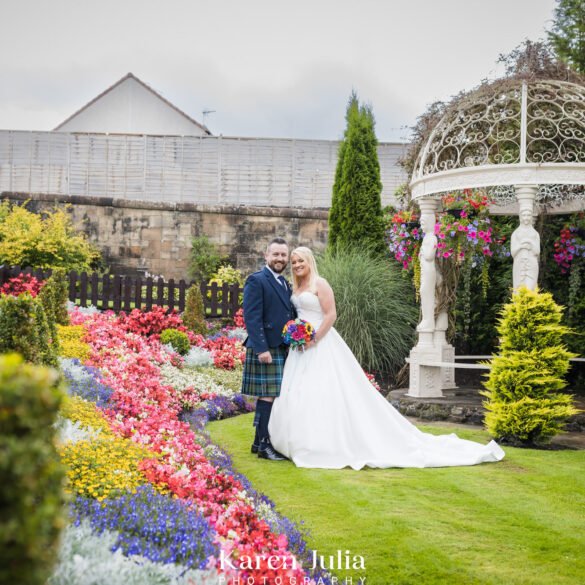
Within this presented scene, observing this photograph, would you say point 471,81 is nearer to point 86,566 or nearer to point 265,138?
point 86,566

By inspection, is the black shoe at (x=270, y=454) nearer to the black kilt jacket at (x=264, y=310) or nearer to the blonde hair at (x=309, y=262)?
the black kilt jacket at (x=264, y=310)

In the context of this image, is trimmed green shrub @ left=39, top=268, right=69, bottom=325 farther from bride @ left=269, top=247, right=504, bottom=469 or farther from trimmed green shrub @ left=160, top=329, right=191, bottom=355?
bride @ left=269, top=247, right=504, bottom=469

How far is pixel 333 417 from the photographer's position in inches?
243

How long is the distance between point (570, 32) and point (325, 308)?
39.1 ft

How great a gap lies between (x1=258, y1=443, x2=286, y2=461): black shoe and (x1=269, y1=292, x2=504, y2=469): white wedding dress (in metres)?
0.06

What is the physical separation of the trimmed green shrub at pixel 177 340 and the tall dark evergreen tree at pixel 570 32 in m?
9.88

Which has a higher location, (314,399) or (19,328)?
(19,328)

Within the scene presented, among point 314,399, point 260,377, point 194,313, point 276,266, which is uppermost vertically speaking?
point 276,266

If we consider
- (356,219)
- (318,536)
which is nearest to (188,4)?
(356,219)

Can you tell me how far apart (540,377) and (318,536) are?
3.66m

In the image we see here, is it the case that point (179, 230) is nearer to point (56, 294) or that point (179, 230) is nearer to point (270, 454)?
point (56, 294)

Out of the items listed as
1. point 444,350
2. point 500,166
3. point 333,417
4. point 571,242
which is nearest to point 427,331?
point 444,350

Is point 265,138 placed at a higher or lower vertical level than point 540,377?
higher

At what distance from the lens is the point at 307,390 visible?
6.21m
